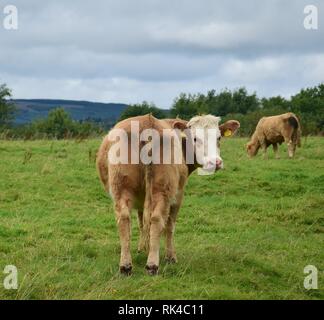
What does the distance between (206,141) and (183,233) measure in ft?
9.81

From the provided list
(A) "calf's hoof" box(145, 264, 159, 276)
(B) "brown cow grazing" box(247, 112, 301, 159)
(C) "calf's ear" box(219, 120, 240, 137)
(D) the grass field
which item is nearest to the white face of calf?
(C) "calf's ear" box(219, 120, 240, 137)

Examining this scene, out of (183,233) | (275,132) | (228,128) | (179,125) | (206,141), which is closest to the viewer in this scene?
(206,141)

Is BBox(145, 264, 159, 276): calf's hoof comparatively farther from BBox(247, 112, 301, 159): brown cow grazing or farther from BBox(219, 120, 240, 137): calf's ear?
BBox(247, 112, 301, 159): brown cow grazing

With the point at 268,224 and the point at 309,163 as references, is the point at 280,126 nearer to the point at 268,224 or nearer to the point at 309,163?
the point at 309,163

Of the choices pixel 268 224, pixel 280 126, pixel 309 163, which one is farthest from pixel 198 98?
pixel 268 224

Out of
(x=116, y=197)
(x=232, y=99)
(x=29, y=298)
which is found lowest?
(x=29, y=298)

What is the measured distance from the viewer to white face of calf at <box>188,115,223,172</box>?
→ 8055 mm

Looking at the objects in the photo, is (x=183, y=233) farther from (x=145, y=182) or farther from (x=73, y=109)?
(x=73, y=109)

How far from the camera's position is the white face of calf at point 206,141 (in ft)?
26.4

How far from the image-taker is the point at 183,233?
35.7 ft

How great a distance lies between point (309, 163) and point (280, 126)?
5.18 meters

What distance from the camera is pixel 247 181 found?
15.6 metres

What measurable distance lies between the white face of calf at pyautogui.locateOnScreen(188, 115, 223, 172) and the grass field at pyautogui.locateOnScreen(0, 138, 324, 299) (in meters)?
1.35

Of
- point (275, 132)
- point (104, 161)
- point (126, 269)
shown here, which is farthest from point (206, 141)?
point (275, 132)
